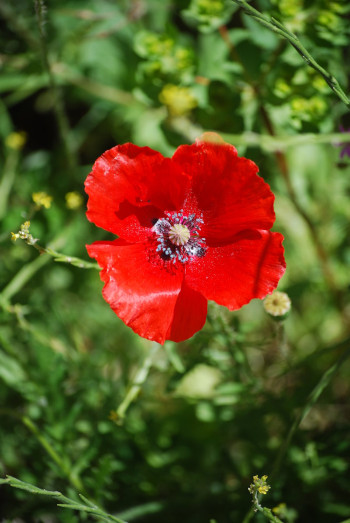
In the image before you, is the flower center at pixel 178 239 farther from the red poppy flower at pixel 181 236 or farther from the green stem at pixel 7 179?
the green stem at pixel 7 179

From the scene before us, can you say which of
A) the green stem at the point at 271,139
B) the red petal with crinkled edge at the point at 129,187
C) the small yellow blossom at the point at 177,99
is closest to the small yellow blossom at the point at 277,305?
the red petal with crinkled edge at the point at 129,187

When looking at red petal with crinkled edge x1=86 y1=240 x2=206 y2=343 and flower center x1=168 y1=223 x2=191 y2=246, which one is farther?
flower center x1=168 y1=223 x2=191 y2=246

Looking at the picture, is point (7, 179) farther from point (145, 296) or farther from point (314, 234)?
point (314, 234)

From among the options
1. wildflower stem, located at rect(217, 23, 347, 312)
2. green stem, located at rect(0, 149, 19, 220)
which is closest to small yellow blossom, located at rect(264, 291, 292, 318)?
wildflower stem, located at rect(217, 23, 347, 312)

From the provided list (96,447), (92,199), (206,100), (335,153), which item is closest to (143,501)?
(96,447)

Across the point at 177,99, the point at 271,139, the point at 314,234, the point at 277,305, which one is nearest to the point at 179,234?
the point at 277,305

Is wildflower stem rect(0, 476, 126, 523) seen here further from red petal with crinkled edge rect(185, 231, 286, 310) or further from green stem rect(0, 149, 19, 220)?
green stem rect(0, 149, 19, 220)
